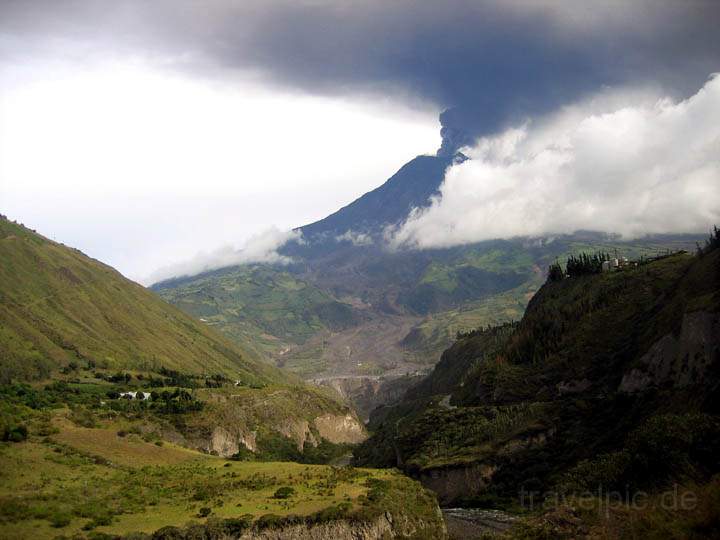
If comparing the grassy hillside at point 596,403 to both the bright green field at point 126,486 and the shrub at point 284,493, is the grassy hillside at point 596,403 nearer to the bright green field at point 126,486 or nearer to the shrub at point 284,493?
the bright green field at point 126,486

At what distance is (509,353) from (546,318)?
1276 centimetres

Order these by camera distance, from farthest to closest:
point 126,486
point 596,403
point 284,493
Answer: point 596,403, point 126,486, point 284,493

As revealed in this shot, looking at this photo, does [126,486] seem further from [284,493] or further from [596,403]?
[596,403]

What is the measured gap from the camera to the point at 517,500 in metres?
77.3

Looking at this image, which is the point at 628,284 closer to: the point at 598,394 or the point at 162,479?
the point at 598,394

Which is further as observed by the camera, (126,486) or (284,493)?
(126,486)

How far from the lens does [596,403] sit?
90.6 metres

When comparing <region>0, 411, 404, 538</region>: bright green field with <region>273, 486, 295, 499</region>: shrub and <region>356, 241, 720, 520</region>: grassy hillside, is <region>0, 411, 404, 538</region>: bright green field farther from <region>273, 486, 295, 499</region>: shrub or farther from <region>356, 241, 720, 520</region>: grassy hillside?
<region>356, 241, 720, 520</region>: grassy hillside

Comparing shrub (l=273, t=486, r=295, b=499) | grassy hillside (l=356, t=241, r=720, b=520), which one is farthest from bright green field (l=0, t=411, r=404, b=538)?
grassy hillside (l=356, t=241, r=720, b=520)

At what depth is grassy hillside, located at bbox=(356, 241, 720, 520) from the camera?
48.7 meters

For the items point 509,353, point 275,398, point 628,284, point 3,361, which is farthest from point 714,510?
point 3,361

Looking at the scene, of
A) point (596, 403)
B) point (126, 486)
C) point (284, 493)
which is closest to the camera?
point (284, 493)

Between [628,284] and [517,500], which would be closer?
[517,500]

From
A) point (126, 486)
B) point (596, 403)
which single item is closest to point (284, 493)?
point (126, 486)
